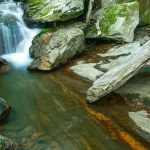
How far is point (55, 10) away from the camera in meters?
17.3

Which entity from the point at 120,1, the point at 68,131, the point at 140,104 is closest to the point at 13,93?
the point at 68,131

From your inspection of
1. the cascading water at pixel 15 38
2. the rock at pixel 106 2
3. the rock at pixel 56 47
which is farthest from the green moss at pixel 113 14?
the cascading water at pixel 15 38

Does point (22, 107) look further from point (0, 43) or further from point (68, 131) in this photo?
point (0, 43)

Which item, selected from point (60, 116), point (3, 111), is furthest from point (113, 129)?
point (3, 111)

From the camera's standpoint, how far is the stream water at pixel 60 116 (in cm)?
955

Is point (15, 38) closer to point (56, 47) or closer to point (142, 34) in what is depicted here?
point (56, 47)

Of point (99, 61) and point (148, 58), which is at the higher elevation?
point (148, 58)

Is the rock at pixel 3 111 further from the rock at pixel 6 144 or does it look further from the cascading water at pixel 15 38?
the cascading water at pixel 15 38

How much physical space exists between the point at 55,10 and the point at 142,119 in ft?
28.7

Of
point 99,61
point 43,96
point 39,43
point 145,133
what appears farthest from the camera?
point 39,43

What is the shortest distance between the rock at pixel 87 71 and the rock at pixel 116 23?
2.76m

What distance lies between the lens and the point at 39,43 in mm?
16688

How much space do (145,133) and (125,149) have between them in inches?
40.0

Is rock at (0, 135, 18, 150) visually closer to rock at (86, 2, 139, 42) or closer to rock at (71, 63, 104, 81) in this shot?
rock at (71, 63, 104, 81)
